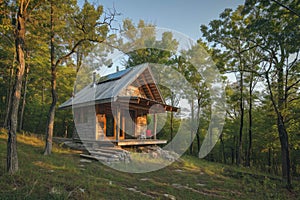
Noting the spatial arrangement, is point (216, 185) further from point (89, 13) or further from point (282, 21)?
point (89, 13)

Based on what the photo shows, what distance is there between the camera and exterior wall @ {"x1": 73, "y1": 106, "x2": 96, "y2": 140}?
11.9m

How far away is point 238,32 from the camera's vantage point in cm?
1030

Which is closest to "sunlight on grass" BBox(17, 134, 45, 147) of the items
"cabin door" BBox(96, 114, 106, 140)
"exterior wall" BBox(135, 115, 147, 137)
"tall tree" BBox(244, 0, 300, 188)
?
"cabin door" BBox(96, 114, 106, 140)

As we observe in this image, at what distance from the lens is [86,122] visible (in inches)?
488

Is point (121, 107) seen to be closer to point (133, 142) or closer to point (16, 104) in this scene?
point (133, 142)

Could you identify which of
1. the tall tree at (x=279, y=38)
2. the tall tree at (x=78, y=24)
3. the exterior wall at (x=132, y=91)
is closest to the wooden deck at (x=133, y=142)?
the exterior wall at (x=132, y=91)

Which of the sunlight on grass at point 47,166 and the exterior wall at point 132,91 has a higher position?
the exterior wall at point 132,91

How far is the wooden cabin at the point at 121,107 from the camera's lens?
10.8 meters

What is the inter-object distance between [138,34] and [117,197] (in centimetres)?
1346

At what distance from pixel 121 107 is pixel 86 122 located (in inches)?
93.3

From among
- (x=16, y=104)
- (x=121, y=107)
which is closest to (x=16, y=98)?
(x=16, y=104)

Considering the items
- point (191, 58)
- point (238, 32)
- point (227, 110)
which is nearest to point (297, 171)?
point (227, 110)

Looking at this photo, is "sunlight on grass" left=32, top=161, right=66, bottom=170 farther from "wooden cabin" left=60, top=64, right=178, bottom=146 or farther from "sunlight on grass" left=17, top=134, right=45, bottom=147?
"sunlight on grass" left=17, top=134, right=45, bottom=147

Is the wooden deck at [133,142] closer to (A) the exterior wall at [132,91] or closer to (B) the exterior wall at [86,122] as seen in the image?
(B) the exterior wall at [86,122]
